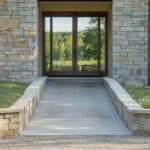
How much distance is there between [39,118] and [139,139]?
3177 millimetres

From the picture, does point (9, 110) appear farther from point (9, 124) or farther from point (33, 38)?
point (33, 38)

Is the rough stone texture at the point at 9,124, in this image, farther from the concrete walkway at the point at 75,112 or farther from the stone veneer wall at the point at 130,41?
the stone veneer wall at the point at 130,41

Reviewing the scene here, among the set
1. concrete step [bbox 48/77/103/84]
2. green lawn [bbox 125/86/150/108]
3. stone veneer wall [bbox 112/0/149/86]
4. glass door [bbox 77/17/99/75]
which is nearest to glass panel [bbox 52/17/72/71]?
glass door [bbox 77/17/99/75]

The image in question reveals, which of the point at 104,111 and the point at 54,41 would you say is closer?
the point at 104,111

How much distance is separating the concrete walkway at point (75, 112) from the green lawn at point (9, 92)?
0.71 metres

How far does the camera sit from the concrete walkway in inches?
390

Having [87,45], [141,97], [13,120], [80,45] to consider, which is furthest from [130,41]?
[13,120]

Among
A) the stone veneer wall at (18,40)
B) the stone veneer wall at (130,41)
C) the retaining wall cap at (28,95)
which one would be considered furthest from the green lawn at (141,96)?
the stone veneer wall at (18,40)

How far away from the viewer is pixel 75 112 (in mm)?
12141

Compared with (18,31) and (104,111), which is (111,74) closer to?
(18,31)

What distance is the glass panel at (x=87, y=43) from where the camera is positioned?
755 inches

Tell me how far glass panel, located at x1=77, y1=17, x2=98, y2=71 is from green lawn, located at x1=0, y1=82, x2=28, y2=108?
→ 3969mm

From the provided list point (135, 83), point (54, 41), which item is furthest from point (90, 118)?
point (54, 41)

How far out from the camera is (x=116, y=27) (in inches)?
658
